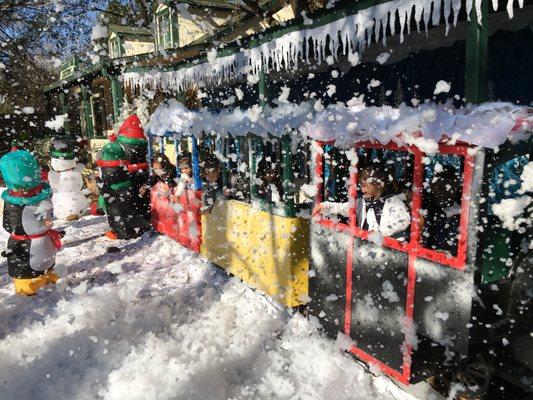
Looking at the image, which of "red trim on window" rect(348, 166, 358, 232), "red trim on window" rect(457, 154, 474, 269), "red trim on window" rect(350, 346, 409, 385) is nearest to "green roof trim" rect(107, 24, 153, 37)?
"red trim on window" rect(348, 166, 358, 232)

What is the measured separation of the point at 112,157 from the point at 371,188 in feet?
17.0

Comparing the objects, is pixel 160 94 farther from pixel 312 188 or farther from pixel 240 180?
pixel 312 188

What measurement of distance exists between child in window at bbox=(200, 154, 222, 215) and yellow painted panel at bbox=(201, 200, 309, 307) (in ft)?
0.39

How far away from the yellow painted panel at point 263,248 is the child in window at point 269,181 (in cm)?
20

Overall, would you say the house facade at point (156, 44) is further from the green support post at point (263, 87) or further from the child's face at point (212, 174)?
the child's face at point (212, 174)

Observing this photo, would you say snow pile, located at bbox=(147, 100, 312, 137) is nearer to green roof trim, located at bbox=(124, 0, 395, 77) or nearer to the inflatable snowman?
green roof trim, located at bbox=(124, 0, 395, 77)

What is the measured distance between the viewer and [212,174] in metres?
5.51

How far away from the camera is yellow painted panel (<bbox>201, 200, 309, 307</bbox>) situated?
14.1 ft

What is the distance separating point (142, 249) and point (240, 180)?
8.56 ft

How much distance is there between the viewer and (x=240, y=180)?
5.20 m

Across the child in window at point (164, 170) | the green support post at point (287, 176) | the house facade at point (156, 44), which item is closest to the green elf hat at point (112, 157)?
the child in window at point (164, 170)

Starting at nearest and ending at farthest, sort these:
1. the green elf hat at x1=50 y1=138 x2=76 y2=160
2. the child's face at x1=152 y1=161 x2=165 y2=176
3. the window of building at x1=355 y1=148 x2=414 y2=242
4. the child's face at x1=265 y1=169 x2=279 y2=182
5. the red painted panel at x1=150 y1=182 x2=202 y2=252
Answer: the window of building at x1=355 y1=148 x2=414 y2=242, the child's face at x1=265 y1=169 x2=279 y2=182, the red painted panel at x1=150 y1=182 x2=202 y2=252, the child's face at x1=152 y1=161 x2=165 y2=176, the green elf hat at x1=50 y1=138 x2=76 y2=160

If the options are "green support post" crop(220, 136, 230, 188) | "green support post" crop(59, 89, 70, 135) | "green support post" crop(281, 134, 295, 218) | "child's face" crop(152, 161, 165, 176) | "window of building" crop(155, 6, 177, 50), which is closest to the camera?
"green support post" crop(281, 134, 295, 218)

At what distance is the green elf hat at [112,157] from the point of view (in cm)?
709
